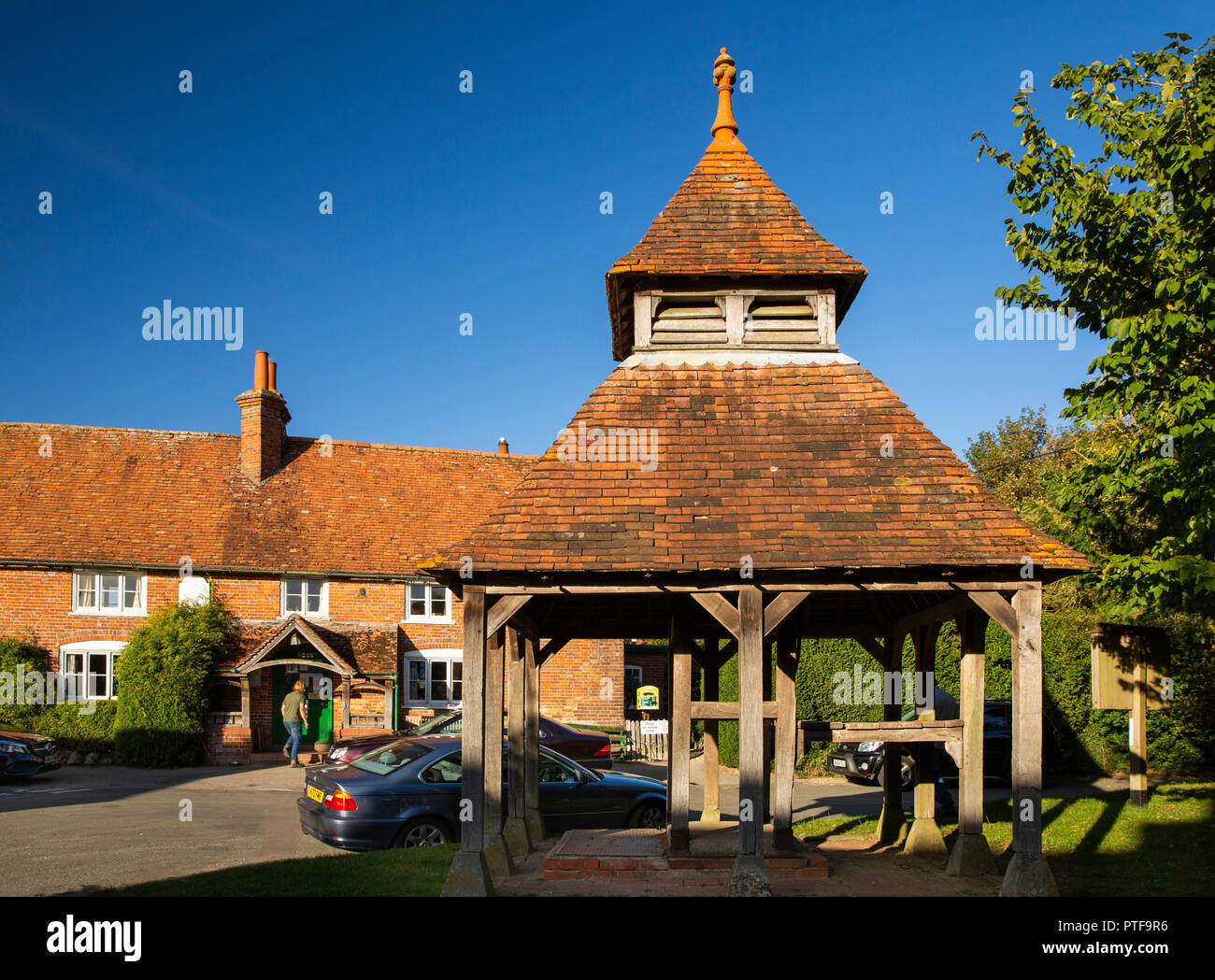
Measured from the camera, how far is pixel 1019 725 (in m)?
8.76

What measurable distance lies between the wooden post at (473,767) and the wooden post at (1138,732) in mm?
10071

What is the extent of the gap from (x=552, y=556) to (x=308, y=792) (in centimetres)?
555

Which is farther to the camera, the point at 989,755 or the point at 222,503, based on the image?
the point at 222,503

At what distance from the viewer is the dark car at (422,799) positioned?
1139 centimetres

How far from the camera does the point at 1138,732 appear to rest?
13.9 meters

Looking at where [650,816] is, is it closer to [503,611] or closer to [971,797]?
[971,797]

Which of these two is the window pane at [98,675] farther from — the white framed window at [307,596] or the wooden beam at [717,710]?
the wooden beam at [717,710]

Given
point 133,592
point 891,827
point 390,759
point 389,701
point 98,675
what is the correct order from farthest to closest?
point 389,701 → point 133,592 → point 98,675 → point 390,759 → point 891,827

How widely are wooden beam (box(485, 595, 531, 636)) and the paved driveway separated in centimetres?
448

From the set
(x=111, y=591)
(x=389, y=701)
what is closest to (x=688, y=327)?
(x=389, y=701)

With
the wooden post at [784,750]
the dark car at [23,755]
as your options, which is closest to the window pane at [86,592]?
the dark car at [23,755]

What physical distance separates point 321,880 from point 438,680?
16761 millimetres

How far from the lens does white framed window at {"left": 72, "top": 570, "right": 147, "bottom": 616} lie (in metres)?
24.0

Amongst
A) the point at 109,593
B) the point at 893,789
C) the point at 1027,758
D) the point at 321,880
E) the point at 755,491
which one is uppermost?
the point at 755,491
